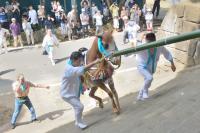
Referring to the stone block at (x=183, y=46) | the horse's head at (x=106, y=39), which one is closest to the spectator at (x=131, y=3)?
the stone block at (x=183, y=46)

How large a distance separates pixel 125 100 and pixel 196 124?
3468 millimetres

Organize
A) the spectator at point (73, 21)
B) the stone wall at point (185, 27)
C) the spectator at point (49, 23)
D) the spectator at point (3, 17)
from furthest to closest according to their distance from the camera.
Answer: the spectator at point (73, 21) → the spectator at point (49, 23) → the spectator at point (3, 17) → the stone wall at point (185, 27)

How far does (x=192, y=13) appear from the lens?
12.9 meters

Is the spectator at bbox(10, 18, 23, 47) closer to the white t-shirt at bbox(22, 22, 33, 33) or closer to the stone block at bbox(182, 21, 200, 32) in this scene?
the white t-shirt at bbox(22, 22, 33, 33)

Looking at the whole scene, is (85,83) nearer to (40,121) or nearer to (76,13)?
(40,121)

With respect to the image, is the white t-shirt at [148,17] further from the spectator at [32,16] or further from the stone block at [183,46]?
the stone block at [183,46]

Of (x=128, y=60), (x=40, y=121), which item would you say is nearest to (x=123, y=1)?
(x=128, y=60)

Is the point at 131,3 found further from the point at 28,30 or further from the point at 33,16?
the point at 28,30

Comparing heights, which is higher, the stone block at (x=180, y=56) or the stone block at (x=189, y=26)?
the stone block at (x=189, y=26)

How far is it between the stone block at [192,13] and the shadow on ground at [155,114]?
7.54 feet

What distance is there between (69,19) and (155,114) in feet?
43.9

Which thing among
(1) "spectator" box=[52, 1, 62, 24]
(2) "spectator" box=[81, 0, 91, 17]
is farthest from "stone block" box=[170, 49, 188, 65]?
(1) "spectator" box=[52, 1, 62, 24]

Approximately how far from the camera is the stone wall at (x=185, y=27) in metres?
12.8

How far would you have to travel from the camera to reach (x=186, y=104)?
8.88 meters
